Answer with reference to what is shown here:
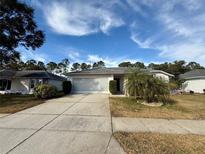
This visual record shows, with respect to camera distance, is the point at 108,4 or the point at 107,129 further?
the point at 108,4

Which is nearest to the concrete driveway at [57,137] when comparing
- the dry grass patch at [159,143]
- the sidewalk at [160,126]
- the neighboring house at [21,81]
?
the dry grass patch at [159,143]

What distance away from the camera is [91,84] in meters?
23.8

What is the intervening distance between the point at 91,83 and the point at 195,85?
60.3 ft

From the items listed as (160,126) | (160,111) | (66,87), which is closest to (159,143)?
(160,126)

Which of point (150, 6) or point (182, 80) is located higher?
point (150, 6)

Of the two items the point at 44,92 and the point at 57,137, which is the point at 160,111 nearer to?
the point at 57,137

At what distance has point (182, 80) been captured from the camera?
99.1 ft

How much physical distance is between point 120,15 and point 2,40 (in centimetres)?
1415

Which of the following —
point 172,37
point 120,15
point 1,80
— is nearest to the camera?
point 120,15

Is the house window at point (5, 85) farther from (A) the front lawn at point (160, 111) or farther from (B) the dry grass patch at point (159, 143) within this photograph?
(B) the dry grass patch at point (159, 143)

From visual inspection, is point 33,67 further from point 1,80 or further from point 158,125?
point 158,125

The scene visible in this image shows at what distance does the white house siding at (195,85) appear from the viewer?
27953mm

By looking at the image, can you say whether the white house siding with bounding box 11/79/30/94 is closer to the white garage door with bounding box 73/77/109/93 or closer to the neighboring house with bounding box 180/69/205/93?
the white garage door with bounding box 73/77/109/93

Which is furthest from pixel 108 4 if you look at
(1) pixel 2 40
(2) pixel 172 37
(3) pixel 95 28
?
(1) pixel 2 40
